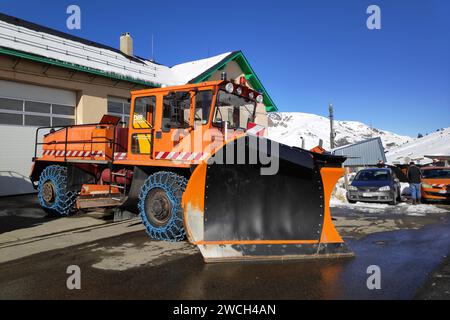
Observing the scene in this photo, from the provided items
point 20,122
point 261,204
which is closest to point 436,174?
point 261,204

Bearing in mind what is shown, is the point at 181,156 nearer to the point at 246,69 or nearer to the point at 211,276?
the point at 211,276

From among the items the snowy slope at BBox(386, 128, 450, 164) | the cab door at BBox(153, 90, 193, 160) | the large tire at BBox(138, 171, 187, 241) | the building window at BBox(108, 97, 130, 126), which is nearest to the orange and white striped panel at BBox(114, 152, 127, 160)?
the cab door at BBox(153, 90, 193, 160)

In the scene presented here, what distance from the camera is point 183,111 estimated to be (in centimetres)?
646

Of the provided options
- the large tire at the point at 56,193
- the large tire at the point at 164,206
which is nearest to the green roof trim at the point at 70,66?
the large tire at the point at 56,193

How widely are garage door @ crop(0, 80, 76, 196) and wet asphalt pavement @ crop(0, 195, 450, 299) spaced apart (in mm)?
8539

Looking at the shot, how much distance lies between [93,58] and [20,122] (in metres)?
4.42

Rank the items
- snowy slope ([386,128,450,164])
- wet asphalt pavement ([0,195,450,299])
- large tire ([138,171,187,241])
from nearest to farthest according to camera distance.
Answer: wet asphalt pavement ([0,195,450,299]), large tire ([138,171,187,241]), snowy slope ([386,128,450,164])

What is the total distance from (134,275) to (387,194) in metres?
10.4

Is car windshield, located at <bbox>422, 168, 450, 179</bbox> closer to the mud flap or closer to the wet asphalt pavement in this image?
the wet asphalt pavement

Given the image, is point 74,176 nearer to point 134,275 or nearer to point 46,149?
point 46,149

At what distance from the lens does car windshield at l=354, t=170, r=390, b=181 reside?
526 inches

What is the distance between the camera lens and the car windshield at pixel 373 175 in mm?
13367

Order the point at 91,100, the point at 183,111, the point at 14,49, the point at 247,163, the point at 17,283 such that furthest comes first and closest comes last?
the point at 91,100, the point at 14,49, the point at 183,111, the point at 247,163, the point at 17,283
